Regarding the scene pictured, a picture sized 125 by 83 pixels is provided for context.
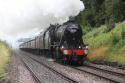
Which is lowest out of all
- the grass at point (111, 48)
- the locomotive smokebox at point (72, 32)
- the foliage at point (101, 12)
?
the grass at point (111, 48)

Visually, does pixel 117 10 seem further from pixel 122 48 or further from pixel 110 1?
pixel 122 48

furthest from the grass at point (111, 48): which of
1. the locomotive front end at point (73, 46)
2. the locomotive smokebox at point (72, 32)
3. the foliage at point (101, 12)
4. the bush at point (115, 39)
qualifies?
the foliage at point (101, 12)

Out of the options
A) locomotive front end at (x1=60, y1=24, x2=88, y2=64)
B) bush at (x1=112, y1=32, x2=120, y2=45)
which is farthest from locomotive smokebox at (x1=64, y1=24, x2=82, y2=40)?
bush at (x1=112, y1=32, x2=120, y2=45)

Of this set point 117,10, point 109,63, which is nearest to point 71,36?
point 109,63

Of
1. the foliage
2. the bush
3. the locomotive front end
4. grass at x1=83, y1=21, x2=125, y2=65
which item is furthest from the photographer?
the foliage

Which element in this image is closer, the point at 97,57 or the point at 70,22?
the point at 70,22

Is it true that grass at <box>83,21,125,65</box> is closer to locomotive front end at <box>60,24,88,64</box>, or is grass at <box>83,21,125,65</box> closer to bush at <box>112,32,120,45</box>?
bush at <box>112,32,120,45</box>

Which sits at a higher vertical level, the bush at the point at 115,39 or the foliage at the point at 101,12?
the foliage at the point at 101,12

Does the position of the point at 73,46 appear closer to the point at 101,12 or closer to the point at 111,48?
the point at 111,48

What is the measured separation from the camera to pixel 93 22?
64.8 metres

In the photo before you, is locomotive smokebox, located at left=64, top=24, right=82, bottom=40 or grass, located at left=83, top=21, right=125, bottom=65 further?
grass, located at left=83, top=21, right=125, bottom=65

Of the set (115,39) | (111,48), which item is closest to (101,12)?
(115,39)

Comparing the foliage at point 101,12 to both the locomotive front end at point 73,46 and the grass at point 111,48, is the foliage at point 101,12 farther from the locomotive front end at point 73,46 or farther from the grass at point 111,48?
the locomotive front end at point 73,46

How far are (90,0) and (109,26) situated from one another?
27837 millimetres
